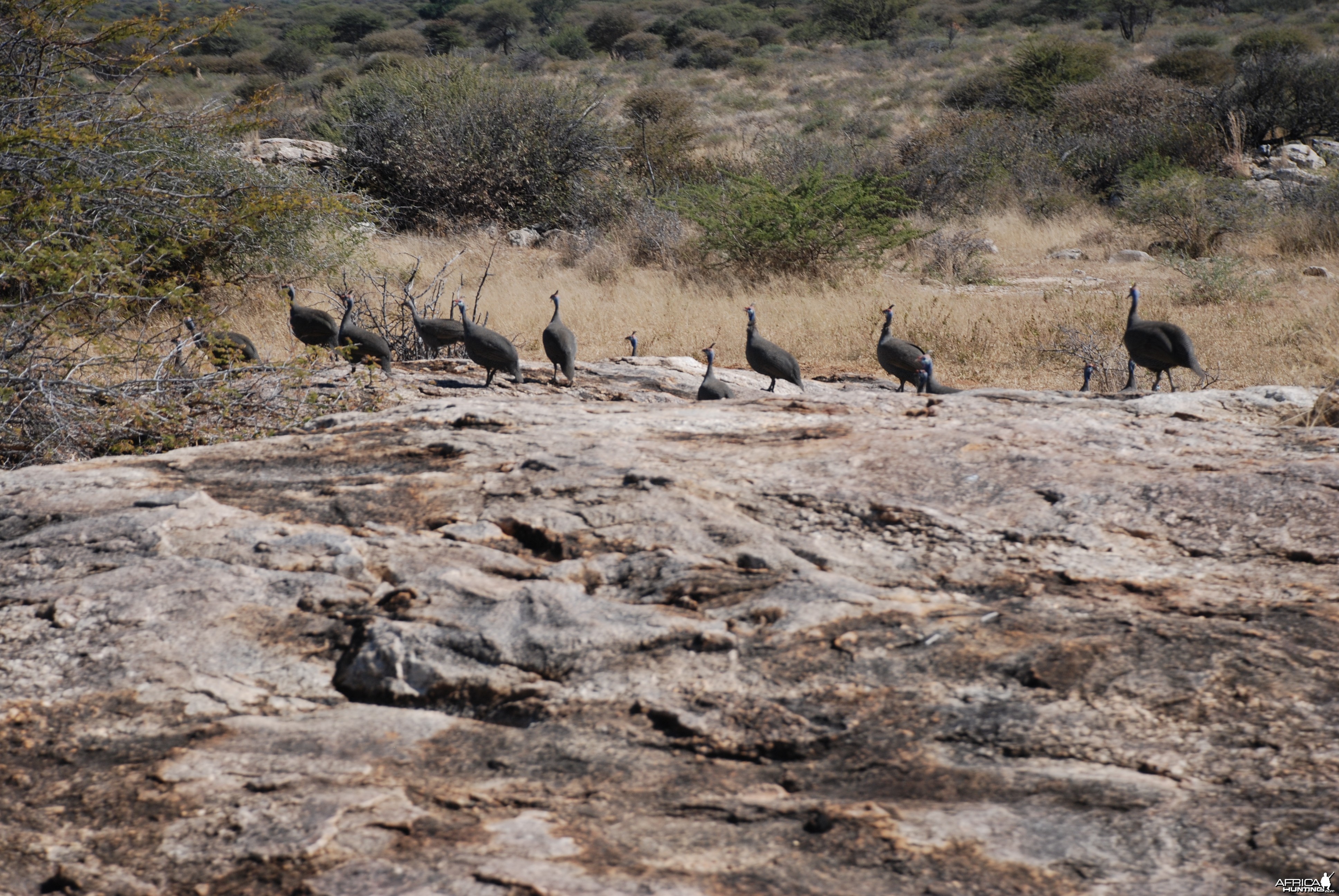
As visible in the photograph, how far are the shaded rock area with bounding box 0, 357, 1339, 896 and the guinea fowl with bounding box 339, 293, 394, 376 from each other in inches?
114

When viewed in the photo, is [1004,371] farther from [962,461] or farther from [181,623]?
[181,623]

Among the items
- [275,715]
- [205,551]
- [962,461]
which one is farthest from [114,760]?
[962,461]

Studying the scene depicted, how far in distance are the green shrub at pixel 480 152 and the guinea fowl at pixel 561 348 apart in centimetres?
988

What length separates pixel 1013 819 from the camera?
1855 mm

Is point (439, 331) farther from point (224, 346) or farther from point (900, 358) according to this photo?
point (900, 358)

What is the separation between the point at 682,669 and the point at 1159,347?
18.9ft

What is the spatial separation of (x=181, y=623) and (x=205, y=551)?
350 millimetres

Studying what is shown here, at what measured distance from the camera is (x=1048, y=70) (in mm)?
25906

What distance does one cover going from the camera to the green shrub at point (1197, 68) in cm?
2577

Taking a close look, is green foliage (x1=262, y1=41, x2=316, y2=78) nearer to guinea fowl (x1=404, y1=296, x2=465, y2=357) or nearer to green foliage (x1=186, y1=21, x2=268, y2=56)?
green foliage (x1=186, y1=21, x2=268, y2=56)

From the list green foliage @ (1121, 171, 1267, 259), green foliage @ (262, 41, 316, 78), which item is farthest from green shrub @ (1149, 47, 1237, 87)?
green foliage @ (262, 41, 316, 78)

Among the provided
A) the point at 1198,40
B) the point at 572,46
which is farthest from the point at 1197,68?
the point at 572,46

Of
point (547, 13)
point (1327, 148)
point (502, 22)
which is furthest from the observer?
point (547, 13)

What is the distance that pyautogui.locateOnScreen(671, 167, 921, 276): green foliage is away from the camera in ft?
42.7
